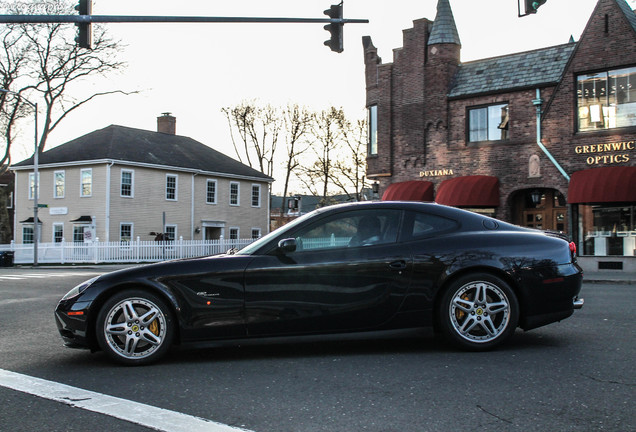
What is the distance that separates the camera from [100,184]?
36.6 meters

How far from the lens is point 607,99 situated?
2195 centimetres

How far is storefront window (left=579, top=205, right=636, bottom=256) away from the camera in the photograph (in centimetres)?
2120

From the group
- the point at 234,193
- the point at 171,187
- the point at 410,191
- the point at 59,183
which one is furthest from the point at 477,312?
the point at 234,193

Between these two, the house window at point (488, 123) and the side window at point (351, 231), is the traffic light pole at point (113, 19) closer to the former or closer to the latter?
the side window at point (351, 231)

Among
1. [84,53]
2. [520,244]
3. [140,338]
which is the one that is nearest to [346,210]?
[520,244]

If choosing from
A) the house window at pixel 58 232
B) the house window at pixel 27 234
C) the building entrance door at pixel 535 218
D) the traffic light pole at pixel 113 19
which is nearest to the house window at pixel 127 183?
the house window at pixel 58 232

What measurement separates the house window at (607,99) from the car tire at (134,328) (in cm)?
2039

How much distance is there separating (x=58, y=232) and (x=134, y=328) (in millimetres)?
35638

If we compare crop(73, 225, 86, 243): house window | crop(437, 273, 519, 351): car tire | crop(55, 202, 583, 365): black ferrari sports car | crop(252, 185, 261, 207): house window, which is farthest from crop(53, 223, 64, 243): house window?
crop(437, 273, 519, 351): car tire

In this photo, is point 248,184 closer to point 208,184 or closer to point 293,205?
point 208,184

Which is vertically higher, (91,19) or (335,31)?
(335,31)

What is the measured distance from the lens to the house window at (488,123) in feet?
80.1

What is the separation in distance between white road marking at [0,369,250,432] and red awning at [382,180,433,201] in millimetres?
21671

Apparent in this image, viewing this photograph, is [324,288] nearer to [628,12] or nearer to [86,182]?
[628,12]
